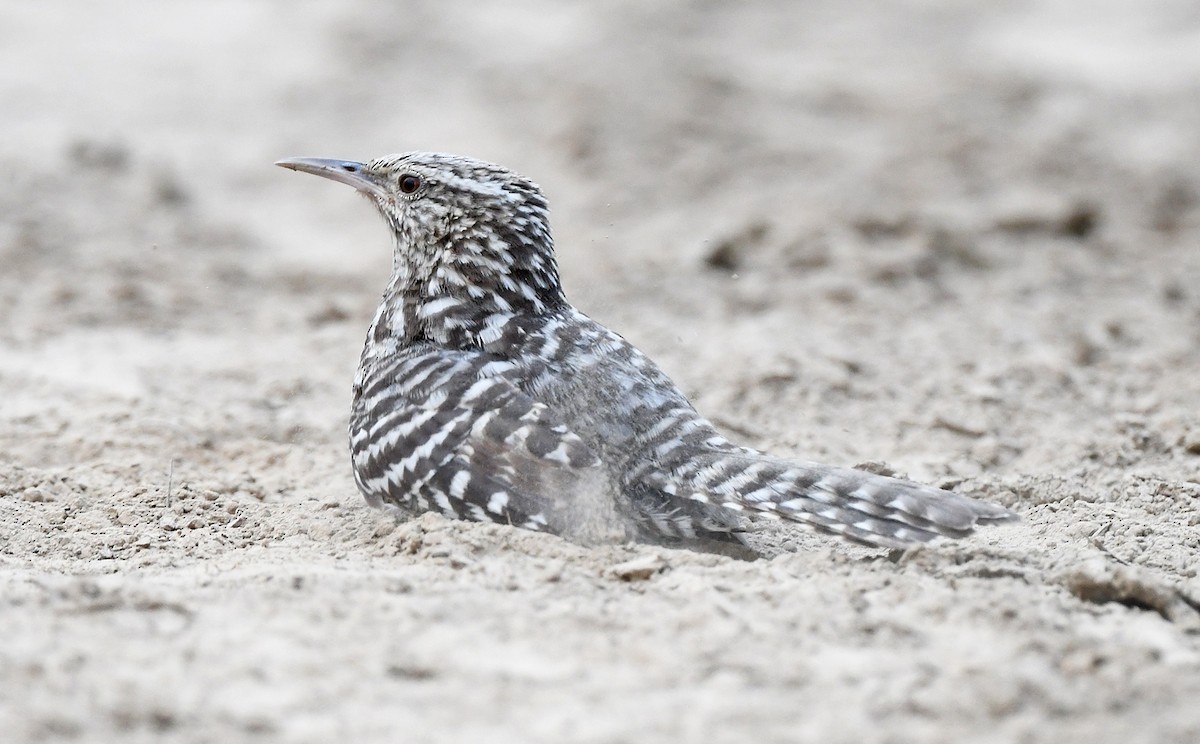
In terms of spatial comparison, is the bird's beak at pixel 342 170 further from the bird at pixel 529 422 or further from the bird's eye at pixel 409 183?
the bird's eye at pixel 409 183

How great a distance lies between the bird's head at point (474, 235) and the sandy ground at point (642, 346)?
92cm

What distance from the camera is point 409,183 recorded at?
511 centimetres

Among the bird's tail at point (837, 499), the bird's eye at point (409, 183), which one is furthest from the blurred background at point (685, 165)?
the bird's eye at point (409, 183)

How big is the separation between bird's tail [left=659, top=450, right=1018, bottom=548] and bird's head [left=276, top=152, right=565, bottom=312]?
3.46ft

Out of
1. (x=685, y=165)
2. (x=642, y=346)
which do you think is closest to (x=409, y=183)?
(x=642, y=346)

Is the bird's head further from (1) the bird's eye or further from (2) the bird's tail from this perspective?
(2) the bird's tail

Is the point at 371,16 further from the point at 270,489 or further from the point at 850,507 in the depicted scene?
the point at 850,507

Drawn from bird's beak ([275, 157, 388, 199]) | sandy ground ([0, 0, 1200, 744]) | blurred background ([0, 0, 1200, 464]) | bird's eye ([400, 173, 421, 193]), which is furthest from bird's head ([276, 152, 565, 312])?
blurred background ([0, 0, 1200, 464])

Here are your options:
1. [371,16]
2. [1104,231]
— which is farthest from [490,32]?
[1104,231]

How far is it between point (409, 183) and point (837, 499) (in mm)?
2034

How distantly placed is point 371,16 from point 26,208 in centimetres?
493

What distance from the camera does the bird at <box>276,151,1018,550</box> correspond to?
414cm

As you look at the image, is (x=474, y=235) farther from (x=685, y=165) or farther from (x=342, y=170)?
(x=685, y=165)

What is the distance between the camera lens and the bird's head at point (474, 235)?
498cm
